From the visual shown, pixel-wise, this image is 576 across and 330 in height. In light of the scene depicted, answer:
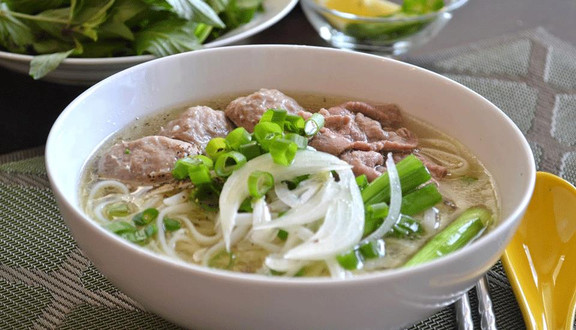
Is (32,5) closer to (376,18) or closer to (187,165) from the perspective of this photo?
(376,18)

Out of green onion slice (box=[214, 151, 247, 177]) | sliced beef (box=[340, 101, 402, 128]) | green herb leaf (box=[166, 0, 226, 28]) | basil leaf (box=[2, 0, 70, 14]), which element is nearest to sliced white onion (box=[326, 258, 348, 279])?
green onion slice (box=[214, 151, 247, 177])

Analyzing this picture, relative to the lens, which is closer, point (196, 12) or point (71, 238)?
point (71, 238)

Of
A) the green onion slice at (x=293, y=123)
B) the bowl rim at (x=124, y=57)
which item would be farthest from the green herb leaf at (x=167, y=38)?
the green onion slice at (x=293, y=123)

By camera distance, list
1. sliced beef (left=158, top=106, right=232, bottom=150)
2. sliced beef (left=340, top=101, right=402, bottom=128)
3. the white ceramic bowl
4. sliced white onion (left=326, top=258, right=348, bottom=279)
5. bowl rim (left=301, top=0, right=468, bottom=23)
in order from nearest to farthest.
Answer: the white ceramic bowl, sliced white onion (left=326, top=258, right=348, bottom=279), sliced beef (left=158, top=106, right=232, bottom=150), sliced beef (left=340, top=101, right=402, bottom=128), bowl rim (left=301, top=0, right=468, bottom=23)

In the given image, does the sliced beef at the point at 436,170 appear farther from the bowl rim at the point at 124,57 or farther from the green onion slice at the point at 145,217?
the bowl rim at the point at 124,57

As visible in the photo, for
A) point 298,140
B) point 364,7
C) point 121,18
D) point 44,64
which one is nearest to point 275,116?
point 298,140

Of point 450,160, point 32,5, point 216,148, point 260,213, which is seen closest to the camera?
point 260,213

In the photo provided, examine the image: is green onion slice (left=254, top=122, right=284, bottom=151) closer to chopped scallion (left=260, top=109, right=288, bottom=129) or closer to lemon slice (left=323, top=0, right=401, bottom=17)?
chopped scallion (left=260, top=109, right=288, bottom=129)
